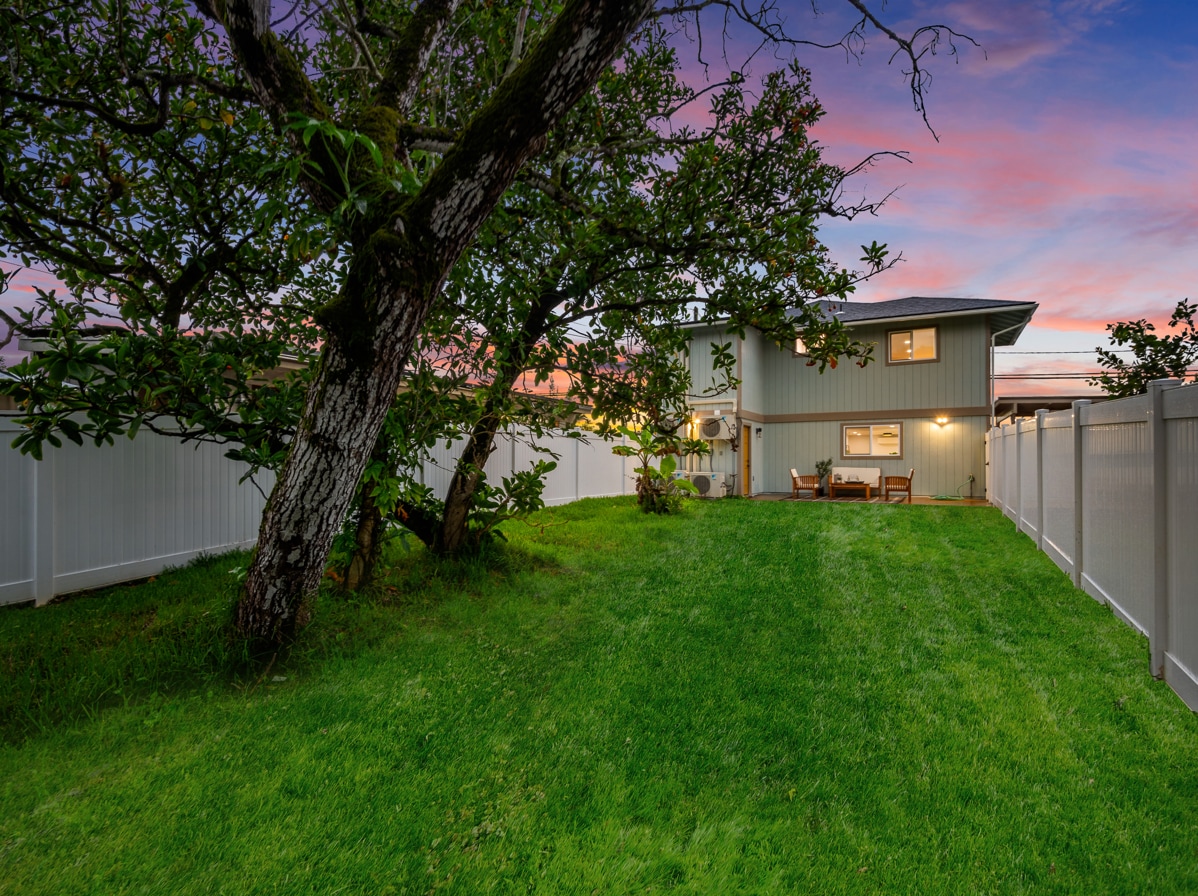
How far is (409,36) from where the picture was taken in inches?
137

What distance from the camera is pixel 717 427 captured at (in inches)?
575

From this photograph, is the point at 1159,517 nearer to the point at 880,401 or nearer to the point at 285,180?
the point at 285,180

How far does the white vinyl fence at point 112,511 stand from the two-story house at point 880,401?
10943mm

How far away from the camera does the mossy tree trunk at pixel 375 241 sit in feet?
8.20

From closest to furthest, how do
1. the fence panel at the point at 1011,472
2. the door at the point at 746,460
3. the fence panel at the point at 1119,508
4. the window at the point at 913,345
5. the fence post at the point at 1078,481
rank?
the fence panel at the point at 1119,508
the fence post at the point at 1078,481
the fence panel at the point at 1011,472
the window at the point at 913,345
the door at the point at 746,460

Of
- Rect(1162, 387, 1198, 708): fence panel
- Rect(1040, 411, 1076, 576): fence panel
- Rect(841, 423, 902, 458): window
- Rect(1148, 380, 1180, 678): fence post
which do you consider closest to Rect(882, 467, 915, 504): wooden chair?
Rect(841, 423, 902, 458): window

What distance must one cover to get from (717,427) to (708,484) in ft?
5.04

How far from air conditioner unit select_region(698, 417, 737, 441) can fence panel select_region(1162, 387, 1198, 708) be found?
38.2 ft

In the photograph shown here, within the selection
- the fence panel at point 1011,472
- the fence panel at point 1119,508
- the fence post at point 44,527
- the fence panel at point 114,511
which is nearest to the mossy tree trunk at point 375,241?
the fence panel at point 114,511

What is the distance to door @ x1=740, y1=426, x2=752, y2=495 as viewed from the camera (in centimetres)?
1523

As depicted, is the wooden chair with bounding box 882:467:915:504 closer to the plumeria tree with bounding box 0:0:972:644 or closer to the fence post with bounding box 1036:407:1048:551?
the fence post with bounding box 1036:407:1048:551

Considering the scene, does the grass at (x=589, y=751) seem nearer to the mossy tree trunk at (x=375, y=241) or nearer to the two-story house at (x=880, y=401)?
the mossy tree trunk at (x=375, y=241)

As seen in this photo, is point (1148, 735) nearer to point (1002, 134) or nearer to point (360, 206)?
point (360, 206)

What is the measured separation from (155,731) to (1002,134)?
32.8 feet
